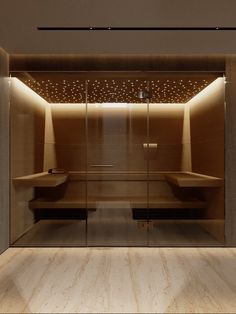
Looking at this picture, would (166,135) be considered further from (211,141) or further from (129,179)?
(129,179)

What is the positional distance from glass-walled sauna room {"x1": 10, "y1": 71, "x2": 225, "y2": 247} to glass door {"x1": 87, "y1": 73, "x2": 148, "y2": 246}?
15mm

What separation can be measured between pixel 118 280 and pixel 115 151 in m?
1.87

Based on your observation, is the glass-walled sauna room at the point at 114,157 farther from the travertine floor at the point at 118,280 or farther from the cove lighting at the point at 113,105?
the travertine floor at the point at 118,280

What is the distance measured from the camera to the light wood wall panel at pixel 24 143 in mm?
4680

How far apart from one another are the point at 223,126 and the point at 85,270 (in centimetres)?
276

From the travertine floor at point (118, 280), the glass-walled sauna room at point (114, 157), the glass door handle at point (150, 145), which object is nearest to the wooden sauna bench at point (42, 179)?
the glass-walled sauna room at point (114, 157)

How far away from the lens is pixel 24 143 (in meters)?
Result: 4.74

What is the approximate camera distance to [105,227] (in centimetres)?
471

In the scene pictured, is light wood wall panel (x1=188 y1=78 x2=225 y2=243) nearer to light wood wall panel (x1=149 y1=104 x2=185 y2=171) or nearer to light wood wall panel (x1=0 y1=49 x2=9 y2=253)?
light wood wall panel (x1=149 y1=104 x2=185 y2=171)

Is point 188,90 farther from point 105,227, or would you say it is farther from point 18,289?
point 18,289

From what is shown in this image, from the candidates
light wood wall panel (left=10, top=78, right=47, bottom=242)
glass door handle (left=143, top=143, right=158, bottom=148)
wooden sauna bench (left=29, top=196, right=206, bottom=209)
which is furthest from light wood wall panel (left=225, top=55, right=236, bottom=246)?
light wood wall panel (left=10, top=78, right=47, bottom=242)

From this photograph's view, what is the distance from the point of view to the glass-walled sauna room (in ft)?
15.3
